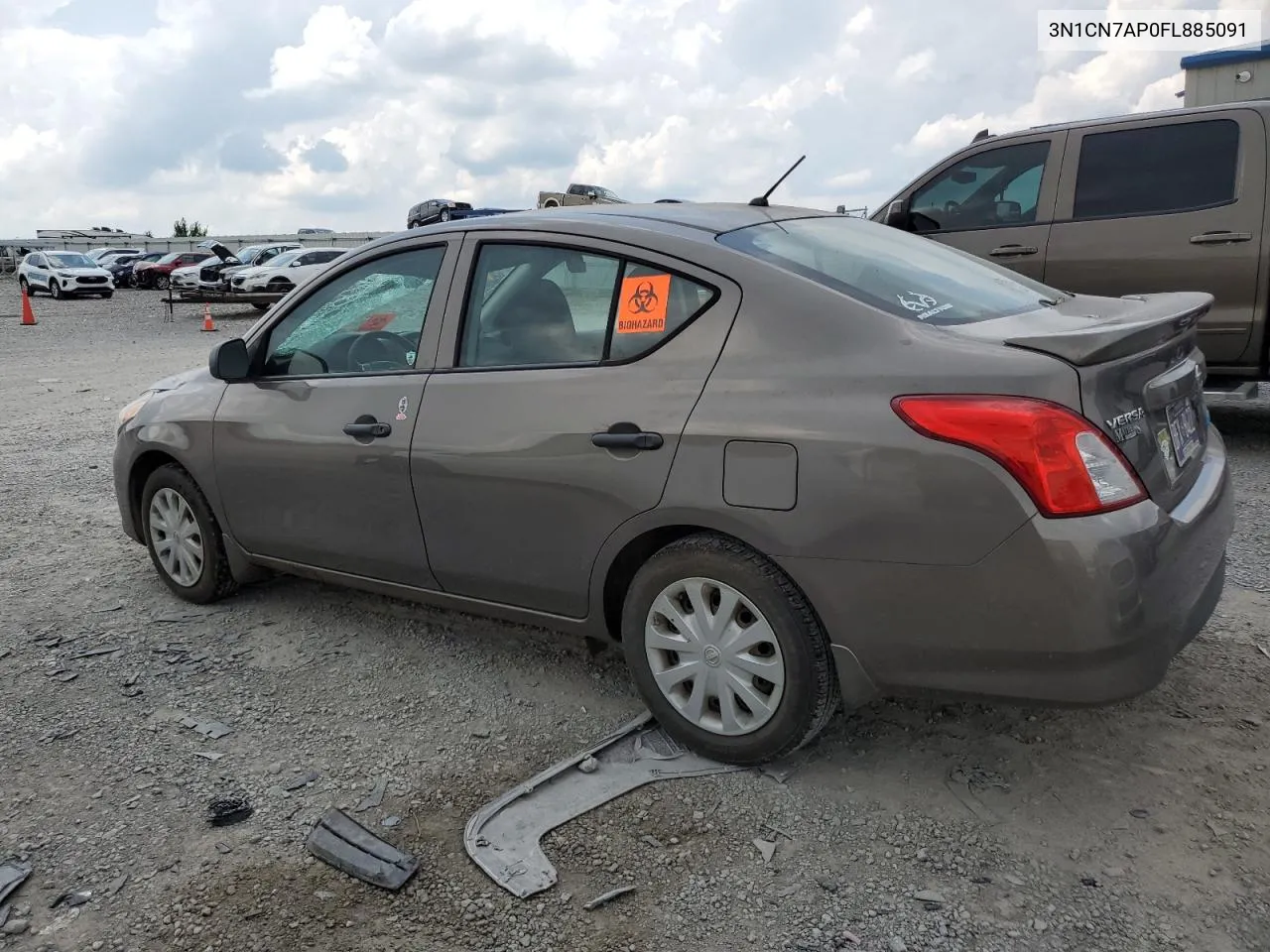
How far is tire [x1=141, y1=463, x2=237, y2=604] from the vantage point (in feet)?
14.6

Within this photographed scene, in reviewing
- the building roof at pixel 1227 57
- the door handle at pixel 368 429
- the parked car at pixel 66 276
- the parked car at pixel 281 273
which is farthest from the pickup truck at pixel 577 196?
the door handle at pixel 368 429

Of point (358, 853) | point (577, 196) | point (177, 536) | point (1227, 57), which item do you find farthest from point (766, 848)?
point (577, 196)

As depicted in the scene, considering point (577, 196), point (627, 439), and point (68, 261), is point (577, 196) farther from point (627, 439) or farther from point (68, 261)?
point (627, 439)

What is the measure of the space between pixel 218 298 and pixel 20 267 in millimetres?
16297

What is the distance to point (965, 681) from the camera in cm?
262

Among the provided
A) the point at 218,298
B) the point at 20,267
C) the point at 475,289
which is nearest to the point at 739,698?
the point at 475,289

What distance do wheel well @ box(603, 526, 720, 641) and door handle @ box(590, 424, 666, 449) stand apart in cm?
24

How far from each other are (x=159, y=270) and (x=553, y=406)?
40272 millimetres

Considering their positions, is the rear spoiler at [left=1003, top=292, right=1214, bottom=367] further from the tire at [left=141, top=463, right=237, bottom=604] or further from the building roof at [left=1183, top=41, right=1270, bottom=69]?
the building roof at [left=1183, top=41, right=1270, bottom=69]

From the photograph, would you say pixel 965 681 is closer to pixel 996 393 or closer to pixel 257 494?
pixel 996 393

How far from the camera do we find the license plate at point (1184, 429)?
9.22 ft

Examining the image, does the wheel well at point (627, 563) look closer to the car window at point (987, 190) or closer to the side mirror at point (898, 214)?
the side mirror at point (898, 214)

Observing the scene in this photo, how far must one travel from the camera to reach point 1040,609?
97.2 inches

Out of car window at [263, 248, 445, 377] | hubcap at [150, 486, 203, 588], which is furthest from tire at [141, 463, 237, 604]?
car window at [263, 248, 445, 377]
